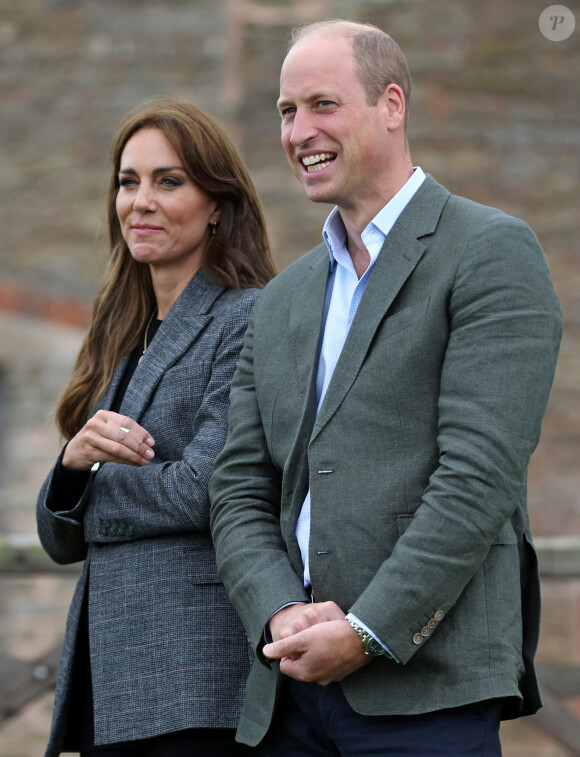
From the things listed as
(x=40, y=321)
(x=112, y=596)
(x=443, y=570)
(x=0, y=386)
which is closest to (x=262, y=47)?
(x=40, y=321)

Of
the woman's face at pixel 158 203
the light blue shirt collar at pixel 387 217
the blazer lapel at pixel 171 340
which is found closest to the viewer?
the light blue shirt collar at pixel 387 217

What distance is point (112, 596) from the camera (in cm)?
262

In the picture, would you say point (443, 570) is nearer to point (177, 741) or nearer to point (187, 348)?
point (177, 741)

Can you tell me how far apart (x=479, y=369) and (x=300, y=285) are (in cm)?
56

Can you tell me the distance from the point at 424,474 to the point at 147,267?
124cm

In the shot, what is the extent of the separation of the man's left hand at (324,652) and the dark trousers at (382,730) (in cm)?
12

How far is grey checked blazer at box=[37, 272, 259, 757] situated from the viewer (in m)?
2.50

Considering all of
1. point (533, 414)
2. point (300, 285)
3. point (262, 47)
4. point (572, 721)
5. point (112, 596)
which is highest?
point (262, 47)

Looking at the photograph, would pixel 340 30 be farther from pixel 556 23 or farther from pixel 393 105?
pixel 556 23

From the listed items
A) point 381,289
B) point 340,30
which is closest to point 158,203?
point 340,30

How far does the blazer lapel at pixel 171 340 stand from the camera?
108 inches

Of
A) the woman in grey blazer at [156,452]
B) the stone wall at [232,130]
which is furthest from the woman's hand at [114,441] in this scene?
the stone wall at [232,130]

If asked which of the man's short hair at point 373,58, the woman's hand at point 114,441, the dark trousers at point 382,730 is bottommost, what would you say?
the dark trousers at point 382,730

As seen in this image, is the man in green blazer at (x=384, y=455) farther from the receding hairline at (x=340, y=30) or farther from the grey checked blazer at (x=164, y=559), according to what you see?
the grey checked blazer at (x=164, y=559)
